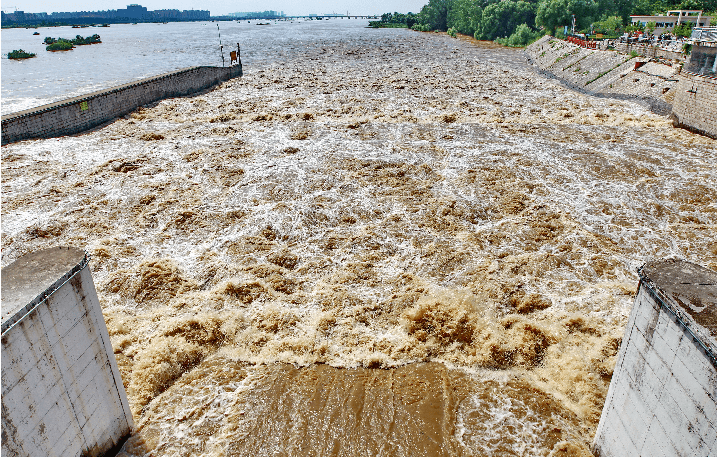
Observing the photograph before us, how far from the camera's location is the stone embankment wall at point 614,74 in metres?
23.3

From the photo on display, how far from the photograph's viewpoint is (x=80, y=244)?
32.7 feet

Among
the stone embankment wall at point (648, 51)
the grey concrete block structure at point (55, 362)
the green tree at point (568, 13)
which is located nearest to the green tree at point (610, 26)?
the green tree at point (568, 13)

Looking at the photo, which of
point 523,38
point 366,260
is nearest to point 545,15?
point 523,38

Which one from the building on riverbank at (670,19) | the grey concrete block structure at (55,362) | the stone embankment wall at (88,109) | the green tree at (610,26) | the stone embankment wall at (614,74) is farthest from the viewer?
the green tree at (610,26)

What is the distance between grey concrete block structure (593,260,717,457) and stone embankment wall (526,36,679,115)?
20968 millimetres

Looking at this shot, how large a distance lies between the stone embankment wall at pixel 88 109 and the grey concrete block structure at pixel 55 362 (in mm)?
15959

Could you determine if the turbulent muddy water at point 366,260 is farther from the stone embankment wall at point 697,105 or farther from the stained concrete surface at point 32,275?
the stained concrete surface at point 32,275

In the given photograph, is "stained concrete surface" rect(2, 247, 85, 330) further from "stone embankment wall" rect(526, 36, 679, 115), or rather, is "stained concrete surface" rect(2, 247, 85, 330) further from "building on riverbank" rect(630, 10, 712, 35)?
"building on riverbank" rect(630, 10, 712, 35)

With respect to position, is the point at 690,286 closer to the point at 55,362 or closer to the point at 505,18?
the point at 55,362

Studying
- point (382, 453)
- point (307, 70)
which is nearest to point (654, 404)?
point (382, 453)

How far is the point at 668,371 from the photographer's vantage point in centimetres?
362

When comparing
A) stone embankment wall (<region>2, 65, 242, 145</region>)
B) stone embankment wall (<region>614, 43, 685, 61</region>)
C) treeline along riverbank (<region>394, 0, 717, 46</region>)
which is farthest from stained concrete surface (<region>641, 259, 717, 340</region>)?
treeline along riverbank (<region>394, 0, 717, 46</region>)

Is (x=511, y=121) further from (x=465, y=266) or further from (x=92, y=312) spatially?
(x=92, y=312)

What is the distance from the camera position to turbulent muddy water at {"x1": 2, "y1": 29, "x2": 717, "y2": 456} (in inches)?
226
